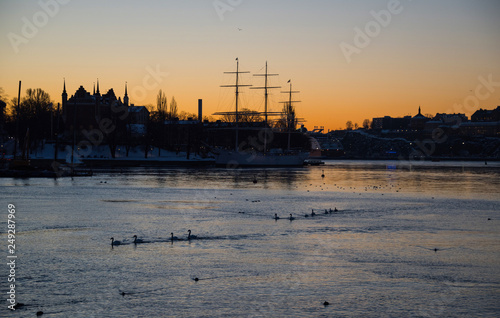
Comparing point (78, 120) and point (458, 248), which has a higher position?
point (78, 120)

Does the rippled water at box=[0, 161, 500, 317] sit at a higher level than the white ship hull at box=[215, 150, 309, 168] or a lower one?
lower

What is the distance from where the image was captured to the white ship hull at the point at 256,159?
153625mm

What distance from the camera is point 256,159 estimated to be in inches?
6383

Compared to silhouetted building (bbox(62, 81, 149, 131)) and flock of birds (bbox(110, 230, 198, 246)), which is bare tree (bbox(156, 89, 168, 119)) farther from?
flock of birds (bbox(110, 230, 198, 246))

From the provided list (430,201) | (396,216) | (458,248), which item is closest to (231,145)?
(430,201)

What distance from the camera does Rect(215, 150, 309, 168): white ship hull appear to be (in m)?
154

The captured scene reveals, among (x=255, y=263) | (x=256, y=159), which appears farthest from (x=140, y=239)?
(x=256, y=159)

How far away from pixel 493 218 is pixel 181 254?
22151mm

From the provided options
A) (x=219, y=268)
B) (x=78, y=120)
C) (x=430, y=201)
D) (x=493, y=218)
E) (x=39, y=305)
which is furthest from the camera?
(x=78, y=120)

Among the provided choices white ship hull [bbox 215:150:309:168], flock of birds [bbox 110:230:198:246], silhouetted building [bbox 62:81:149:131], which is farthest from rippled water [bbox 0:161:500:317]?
silhouetted building [bbox 62:81:149:131]

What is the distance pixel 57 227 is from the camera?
101ft

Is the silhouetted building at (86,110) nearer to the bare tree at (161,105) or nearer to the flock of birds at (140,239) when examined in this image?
the bare tree at (161,105)

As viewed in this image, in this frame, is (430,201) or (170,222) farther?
(430,201)

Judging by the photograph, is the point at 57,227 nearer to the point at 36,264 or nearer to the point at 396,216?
the point at 36,264
